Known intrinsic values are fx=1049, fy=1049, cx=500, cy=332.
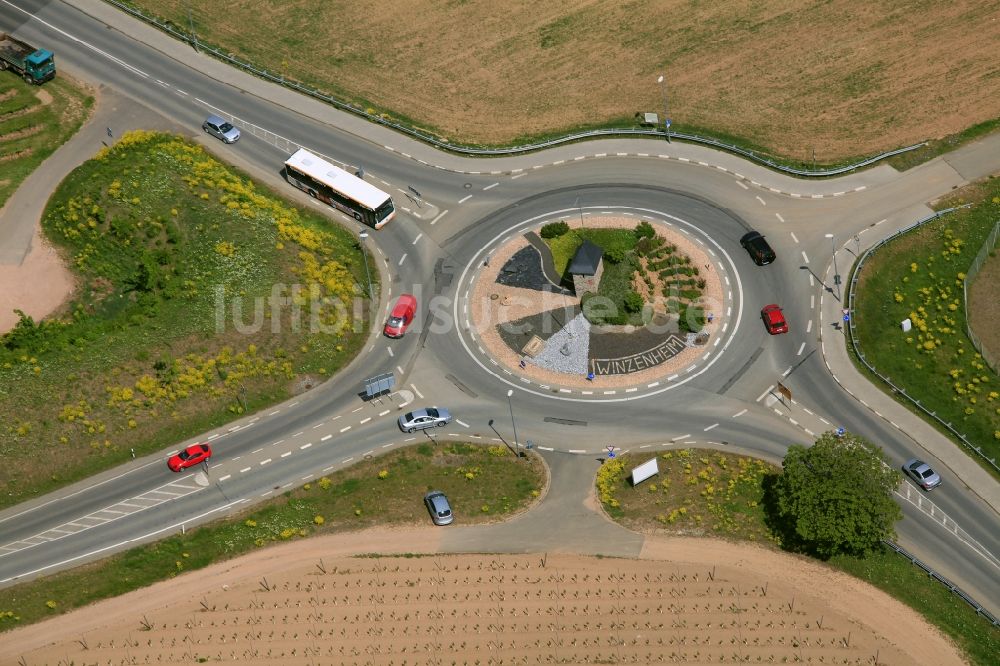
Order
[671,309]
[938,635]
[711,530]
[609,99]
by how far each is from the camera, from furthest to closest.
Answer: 1. [609,99]
2. [671,309]
3. [711,530]
4. [938,635]

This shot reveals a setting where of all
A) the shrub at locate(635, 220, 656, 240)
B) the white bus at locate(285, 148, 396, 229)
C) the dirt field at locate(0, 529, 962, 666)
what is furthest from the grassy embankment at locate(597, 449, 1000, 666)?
the white bus at locate(285, 148, 396, 229)

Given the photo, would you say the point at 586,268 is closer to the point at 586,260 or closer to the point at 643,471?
the point at 586,260

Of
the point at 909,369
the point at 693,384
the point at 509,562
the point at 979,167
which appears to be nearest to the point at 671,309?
the point at 693,384

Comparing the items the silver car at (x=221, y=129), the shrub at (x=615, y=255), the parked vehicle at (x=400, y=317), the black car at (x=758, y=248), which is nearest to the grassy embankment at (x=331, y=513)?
the parked vehicle at (x=400, y=317)

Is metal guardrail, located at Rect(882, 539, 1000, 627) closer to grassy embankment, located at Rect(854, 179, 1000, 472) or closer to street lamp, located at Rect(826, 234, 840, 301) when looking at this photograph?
grassy embankment, located at Rect(854, 179, 1000, 472)

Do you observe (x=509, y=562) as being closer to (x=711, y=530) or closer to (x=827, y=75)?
(x=711, y=530)

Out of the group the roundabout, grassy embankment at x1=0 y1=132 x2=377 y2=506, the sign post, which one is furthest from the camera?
the roundabout
